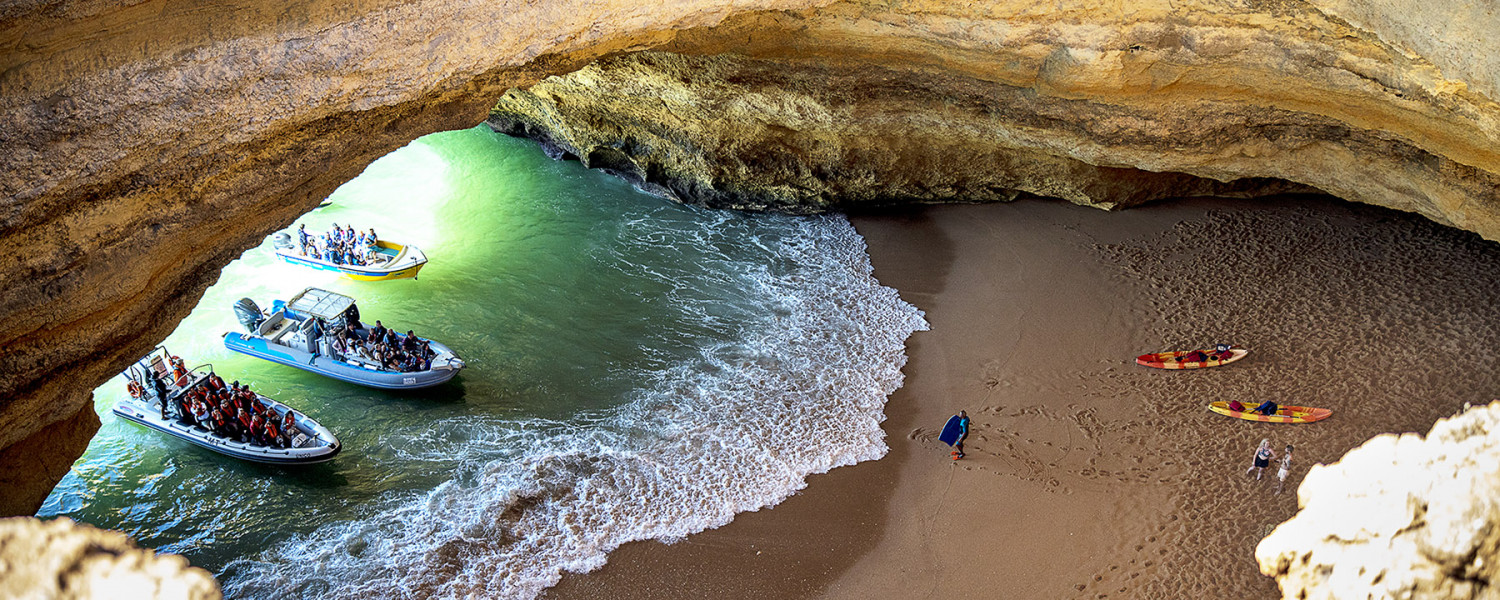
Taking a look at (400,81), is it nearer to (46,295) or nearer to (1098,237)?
(46,295)

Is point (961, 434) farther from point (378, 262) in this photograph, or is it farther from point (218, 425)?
point (378, 262)

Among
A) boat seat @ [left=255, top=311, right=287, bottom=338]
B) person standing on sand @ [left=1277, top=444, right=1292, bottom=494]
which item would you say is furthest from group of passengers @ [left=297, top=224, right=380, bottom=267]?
person standing on sand @ [left=1277, top=444, right=1292, bottom=494]

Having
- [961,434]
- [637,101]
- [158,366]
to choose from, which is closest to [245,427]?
[158,366]

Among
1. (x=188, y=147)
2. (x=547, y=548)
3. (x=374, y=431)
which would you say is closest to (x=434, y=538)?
(x=547, y=548)

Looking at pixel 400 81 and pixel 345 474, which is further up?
pixel 400 81

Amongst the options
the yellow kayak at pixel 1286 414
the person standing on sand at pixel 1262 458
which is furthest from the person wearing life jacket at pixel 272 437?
the yellow kayak at pixel 1286 414

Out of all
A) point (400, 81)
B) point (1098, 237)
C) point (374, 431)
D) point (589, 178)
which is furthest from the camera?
point (589, 178)

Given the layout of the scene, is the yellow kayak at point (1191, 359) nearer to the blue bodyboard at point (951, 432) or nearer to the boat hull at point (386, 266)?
the blue bodyboard at point (951, 432)
